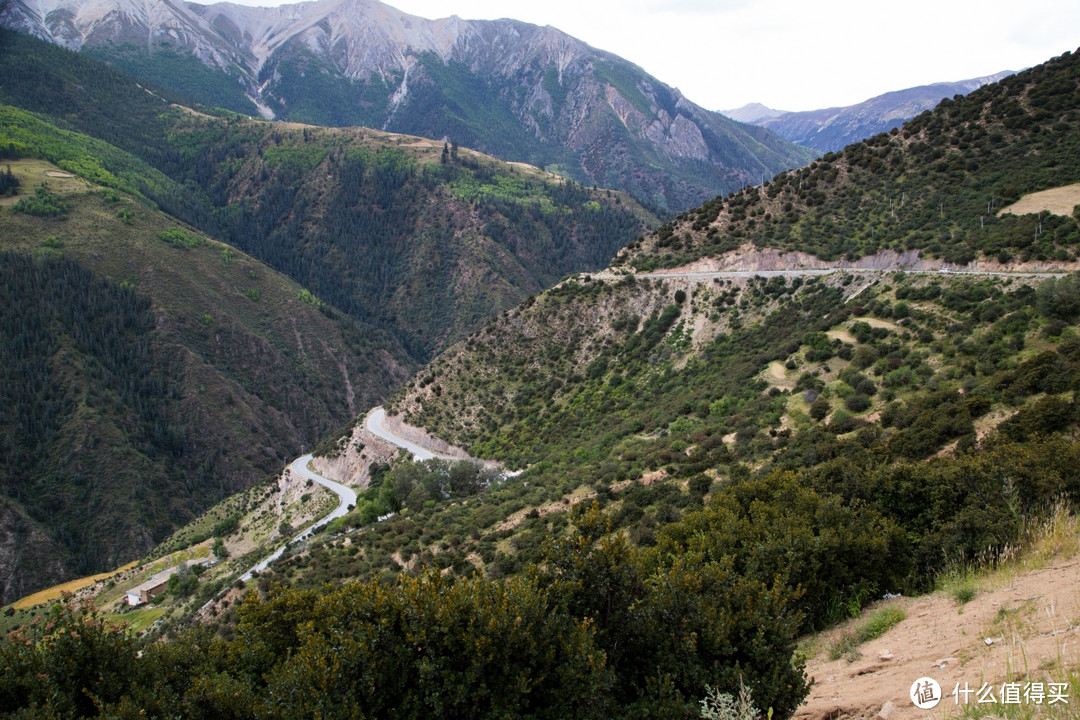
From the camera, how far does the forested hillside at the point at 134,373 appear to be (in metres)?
80.2

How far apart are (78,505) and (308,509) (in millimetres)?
43389

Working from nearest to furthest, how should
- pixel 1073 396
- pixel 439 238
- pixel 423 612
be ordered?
pixel 423 612 < pixel 1073 396 < pixel 439 238

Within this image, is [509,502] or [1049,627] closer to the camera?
[1049,627]

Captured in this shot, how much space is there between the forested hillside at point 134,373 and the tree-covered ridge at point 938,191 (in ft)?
259

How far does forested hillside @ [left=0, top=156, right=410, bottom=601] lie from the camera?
8025 centimetres

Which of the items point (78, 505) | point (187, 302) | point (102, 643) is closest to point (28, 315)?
point (187, 302)

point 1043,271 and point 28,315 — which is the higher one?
point 28,315

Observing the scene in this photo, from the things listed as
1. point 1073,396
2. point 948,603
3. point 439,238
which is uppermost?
point 439,238

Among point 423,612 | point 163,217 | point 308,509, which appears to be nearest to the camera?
point 423,612

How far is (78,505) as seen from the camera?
80438 millimetres

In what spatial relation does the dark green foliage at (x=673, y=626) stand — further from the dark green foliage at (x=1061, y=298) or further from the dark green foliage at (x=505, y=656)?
the dark green foliage at (x=1061, y=298)

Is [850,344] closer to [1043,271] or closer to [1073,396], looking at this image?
[1043,271]

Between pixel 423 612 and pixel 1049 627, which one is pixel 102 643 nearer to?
pixel 423 612

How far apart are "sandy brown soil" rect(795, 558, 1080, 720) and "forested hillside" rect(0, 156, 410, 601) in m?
93.3
